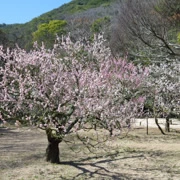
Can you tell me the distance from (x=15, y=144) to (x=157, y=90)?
19.4ft

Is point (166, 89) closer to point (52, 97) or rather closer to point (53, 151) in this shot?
point (53, 151)

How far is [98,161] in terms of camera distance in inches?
290

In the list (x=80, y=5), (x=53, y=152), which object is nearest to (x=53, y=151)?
(x=53, y=152)

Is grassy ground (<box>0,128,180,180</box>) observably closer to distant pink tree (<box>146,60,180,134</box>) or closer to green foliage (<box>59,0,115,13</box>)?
distant pink tree (<box>146,60,180,134</box>)

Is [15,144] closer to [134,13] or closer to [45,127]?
[45,127]

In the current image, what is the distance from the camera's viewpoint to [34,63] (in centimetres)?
737

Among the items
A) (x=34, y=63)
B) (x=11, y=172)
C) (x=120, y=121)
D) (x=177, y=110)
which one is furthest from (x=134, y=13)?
(x=11, y=172)

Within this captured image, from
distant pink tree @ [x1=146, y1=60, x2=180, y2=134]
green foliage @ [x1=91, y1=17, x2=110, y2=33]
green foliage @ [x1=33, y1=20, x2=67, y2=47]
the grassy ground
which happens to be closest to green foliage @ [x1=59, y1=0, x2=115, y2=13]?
green foliage @ [x1=33, y1=20, x2=67, y2=47]

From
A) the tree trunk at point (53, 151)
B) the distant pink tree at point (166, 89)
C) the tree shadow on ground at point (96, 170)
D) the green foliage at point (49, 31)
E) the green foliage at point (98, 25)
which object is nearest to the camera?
the tree shadow on ground at point (96, 170)

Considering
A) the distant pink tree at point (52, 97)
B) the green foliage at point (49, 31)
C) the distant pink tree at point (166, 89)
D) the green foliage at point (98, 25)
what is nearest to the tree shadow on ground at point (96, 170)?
the distant pink tree at point (52, 97)

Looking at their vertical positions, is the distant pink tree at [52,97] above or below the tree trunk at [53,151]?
above

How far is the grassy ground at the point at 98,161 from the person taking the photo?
619 cm

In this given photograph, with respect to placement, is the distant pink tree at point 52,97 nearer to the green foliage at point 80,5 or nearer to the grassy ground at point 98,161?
the grassy ground at point 98,161

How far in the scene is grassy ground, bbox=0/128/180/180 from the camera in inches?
244
